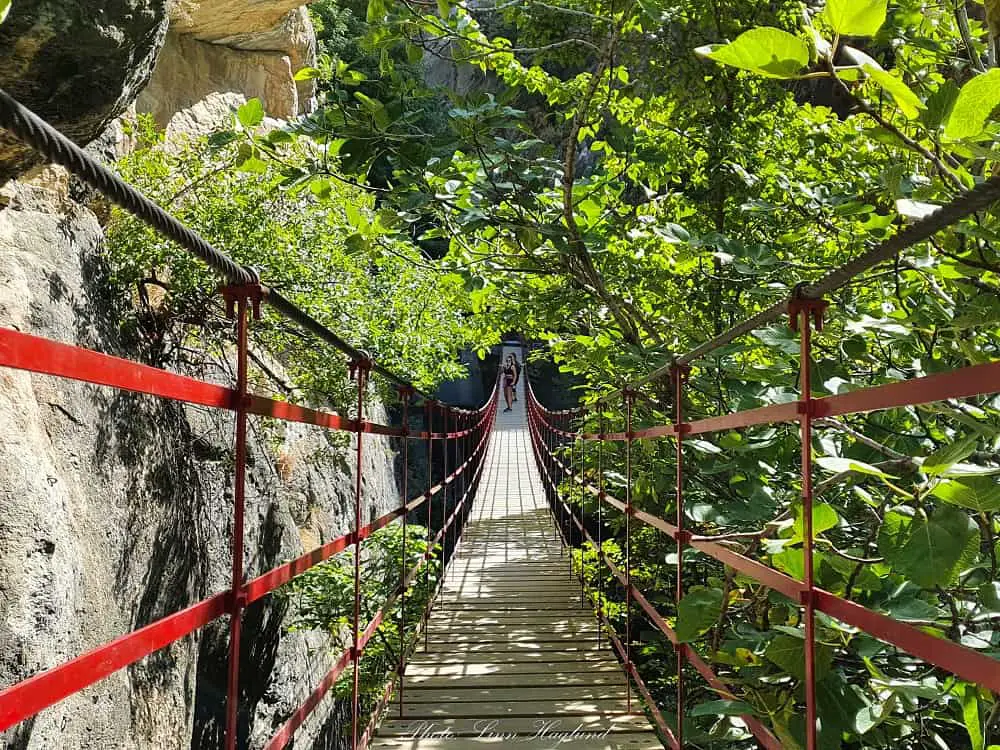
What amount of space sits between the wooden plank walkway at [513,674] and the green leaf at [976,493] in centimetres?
171

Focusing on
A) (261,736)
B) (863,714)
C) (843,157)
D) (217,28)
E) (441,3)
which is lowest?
(261,736)

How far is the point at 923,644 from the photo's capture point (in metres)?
0.65

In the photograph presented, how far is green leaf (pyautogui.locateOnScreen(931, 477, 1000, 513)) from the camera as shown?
625 millimetres

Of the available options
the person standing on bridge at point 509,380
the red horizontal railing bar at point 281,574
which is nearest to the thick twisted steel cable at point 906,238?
the red horizontal railing bar at point 281,574

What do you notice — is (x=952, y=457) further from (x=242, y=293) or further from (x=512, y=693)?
(x=512, y=693)

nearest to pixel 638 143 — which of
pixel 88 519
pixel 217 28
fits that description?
pixel 88 519

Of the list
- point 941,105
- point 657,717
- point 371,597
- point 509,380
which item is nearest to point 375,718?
point 657,717

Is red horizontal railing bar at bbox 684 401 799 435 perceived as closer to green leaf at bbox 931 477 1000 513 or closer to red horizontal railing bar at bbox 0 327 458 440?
green leaf at bbox 931 477 1000 513

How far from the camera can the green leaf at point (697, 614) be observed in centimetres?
114

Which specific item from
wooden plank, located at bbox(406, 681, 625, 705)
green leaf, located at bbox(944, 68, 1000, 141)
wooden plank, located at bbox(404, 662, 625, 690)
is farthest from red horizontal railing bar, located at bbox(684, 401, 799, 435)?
wooden plank, located at bbox(404, 662, 625, 690)

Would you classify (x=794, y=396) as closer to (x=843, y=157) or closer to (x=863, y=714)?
(x=863, y=714)

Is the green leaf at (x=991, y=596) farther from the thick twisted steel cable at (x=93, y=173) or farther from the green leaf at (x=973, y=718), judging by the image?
the thick twisted steel cable at (x=93, y=173)

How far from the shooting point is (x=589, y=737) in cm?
218

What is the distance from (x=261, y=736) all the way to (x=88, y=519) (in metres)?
1.61
